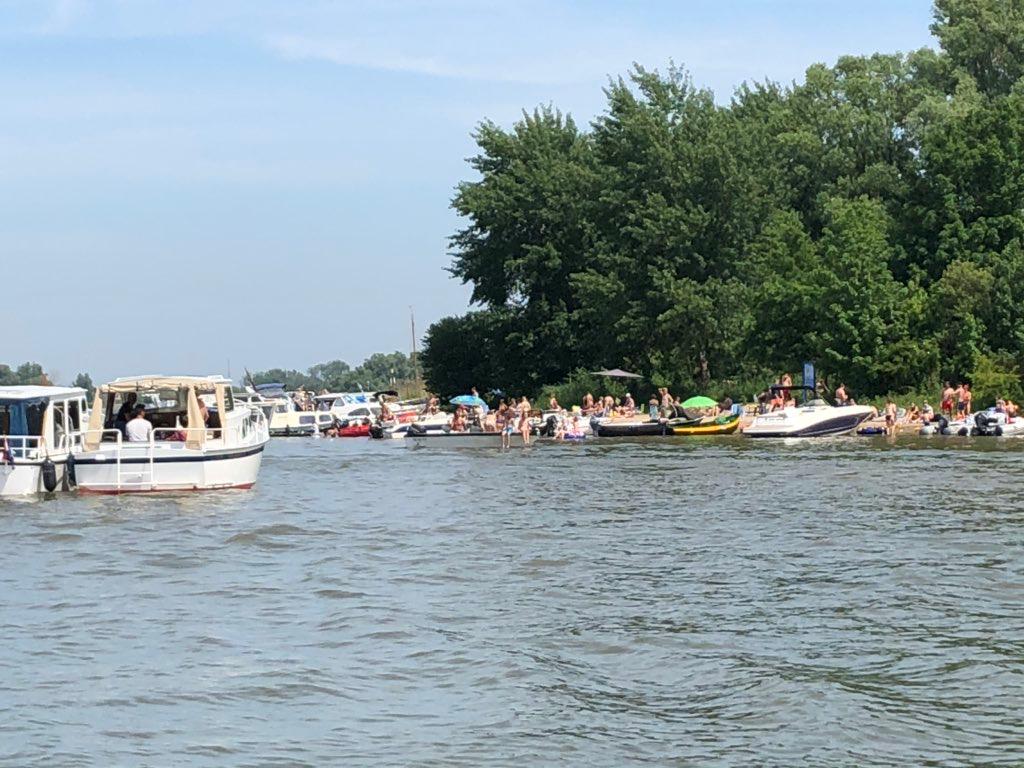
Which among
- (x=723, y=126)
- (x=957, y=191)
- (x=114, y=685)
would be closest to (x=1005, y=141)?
(x=957, y=191)

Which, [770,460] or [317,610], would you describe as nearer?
[317,610]

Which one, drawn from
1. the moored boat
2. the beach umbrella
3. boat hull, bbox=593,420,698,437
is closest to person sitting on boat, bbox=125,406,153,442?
the moored boat

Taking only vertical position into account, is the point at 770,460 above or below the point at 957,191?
below

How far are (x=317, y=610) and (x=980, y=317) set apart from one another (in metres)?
47.3

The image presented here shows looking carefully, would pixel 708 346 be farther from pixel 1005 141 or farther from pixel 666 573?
pixel 666 573

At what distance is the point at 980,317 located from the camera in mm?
62969

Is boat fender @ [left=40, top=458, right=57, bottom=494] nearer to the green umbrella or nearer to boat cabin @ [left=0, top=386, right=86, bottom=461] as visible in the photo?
boat cabin @ [left=0, top=386, right=86, bottom=461]

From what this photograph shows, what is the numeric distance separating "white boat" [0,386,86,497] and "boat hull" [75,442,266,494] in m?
0.41

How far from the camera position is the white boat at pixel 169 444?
34.1 metres

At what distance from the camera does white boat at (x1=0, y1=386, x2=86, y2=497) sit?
33562mm

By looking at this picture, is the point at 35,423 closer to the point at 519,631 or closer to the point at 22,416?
the point at 22,416

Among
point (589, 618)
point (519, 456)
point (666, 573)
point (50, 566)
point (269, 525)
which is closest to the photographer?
point (589, 618)

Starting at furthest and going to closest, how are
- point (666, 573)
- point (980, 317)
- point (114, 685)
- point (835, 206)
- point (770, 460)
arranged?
1. point (835, 206)
2. point (980, 317)
3. point (770, 460)
4. point (666, 573)
5. point (114, 685)

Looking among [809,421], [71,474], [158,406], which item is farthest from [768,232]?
[71,474]
